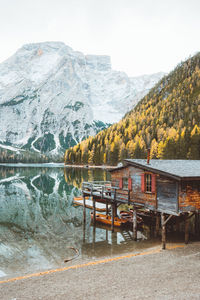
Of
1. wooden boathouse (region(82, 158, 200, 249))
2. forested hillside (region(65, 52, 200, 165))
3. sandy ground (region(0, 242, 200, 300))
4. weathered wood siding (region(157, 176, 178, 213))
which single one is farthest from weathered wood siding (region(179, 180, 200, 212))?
forested hillside (region(65, 52, 200, 165))

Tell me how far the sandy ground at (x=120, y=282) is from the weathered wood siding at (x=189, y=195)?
190 inches

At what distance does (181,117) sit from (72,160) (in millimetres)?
89084

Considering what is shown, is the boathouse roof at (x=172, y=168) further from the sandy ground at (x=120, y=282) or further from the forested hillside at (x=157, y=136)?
the forested hillside at (x=157, y=136)

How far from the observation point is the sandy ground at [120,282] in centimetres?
1291

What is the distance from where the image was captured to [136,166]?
25.8m

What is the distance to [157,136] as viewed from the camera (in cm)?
15000

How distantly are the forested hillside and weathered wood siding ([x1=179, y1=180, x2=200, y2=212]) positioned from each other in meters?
96.2

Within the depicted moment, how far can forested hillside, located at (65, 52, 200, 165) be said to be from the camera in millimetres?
120438

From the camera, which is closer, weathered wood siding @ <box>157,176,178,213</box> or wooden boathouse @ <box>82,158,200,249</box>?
wooden boathouse @ <box>82,158,200,249</box>

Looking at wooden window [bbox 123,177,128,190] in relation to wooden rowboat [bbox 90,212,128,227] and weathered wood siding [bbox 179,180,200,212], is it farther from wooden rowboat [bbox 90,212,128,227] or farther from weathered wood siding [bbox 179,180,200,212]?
weathered wood siding [bbox 179,180,200,212]

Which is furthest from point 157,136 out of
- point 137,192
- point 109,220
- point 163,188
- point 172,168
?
point 163,188

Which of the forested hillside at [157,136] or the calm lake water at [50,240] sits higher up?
the forested hillside at [157,136]

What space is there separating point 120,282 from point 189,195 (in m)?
11.4

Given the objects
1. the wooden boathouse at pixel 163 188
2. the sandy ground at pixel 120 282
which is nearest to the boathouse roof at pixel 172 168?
the wooden boathouse at pixel 163 188
